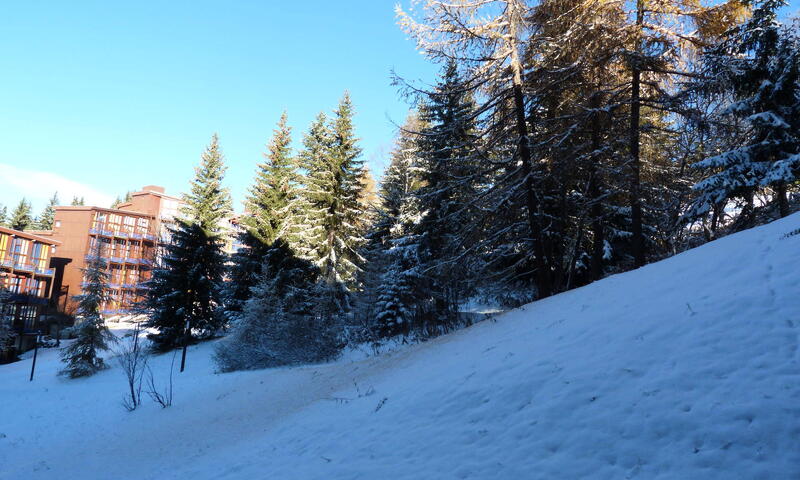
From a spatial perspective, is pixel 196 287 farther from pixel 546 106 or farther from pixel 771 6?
pixel 771 6

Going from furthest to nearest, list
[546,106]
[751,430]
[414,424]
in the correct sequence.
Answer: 1. [546,106]
2. [414,424]
3. [751,430]

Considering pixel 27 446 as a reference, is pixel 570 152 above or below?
above

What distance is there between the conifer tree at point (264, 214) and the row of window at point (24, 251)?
29831 millimetres

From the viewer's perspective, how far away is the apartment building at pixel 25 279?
39.5 metres

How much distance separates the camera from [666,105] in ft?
38.1

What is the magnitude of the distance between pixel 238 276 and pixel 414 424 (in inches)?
907

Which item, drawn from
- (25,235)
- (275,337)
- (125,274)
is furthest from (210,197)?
(125,274)

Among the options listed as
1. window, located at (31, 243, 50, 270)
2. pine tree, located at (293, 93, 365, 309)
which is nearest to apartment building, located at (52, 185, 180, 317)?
window, located at (31, 243, 50, 270)

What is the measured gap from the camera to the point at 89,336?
78.5ft

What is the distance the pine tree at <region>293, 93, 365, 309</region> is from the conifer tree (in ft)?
5.63

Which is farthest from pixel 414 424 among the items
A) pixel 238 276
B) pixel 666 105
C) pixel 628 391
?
pixel 238 276

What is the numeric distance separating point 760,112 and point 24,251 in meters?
57.4

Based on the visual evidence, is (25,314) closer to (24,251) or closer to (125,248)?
(24,251)

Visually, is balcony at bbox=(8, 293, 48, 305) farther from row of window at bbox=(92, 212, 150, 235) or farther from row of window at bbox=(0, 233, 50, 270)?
row of window at bbox=(92, 212, 150, 235)
